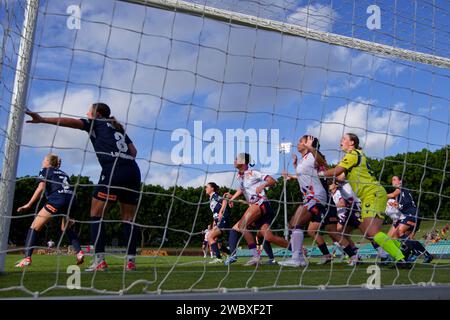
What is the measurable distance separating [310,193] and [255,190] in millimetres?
1334

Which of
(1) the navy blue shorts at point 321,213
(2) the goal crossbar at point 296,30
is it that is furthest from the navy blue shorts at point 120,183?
(1) the navy blue shorts at point 321,213

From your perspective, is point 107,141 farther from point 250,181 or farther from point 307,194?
point 250,181

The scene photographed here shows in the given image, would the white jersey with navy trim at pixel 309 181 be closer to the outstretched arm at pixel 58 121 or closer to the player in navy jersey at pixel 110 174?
the player in navy jersey at pixel 110 174

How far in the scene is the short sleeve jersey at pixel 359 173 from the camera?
5840mm

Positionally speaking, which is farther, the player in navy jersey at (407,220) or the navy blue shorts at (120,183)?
the player in navy jersey at (407,220)

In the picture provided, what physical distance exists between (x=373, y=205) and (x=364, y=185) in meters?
0.26

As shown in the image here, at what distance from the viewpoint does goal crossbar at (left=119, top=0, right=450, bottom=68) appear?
620 centimetres

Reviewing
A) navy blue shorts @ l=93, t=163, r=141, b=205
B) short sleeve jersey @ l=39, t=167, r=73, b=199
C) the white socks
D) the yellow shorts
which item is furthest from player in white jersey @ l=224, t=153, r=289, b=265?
short sleeve jersey @ l=39, t=167, r=73, b=199

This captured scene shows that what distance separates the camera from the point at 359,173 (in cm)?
605

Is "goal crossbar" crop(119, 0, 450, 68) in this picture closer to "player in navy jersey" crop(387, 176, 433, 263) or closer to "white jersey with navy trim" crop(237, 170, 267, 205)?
"player in navy jersey" crop(387, 176, 433, 263)

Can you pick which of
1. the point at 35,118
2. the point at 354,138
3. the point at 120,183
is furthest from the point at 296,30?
the point at 35,118

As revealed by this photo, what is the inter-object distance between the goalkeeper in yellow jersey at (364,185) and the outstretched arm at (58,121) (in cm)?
256

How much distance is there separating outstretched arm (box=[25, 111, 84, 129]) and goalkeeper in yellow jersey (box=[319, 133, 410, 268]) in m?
2.56

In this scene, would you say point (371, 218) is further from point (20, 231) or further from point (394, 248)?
point (20, 231)
